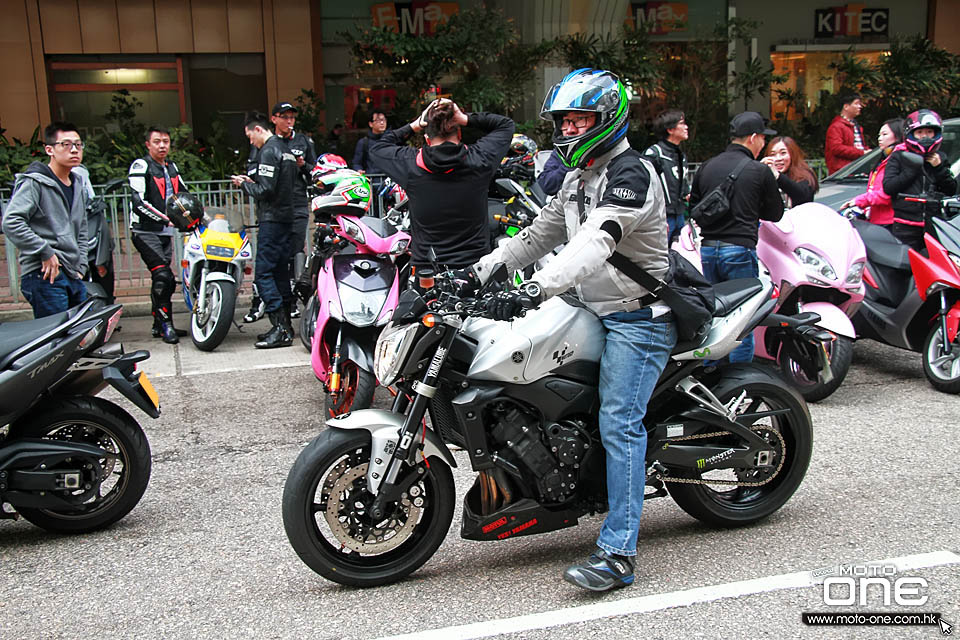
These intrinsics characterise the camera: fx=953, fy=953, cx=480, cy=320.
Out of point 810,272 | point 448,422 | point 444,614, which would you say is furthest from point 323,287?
point 810,272

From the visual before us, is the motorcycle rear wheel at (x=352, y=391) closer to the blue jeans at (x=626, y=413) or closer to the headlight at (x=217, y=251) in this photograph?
the blue jeans at (x=626, y=413)

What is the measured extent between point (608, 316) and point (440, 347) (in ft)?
2.45

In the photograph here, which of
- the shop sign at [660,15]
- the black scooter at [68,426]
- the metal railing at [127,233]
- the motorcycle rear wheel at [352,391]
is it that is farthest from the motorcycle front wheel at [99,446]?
the shop sign at [660,15]

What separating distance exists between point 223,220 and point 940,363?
6234 millimetres

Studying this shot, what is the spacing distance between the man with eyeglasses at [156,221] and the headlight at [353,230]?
3.30 metres

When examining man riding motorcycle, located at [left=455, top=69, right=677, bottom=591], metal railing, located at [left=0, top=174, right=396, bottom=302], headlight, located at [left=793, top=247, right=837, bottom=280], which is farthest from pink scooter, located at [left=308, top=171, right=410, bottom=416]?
metal railing, located at [left=0, top=174, right=396, bottom=302]

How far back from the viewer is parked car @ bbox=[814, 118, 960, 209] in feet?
28.8

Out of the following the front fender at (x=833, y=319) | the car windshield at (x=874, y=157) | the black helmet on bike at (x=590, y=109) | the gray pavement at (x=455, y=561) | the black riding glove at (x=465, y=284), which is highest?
the black helmet on bike at (x=590, y=109)

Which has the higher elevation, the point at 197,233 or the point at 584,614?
the point at 197,233

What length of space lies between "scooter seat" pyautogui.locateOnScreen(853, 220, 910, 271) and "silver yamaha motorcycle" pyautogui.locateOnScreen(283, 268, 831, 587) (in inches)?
141

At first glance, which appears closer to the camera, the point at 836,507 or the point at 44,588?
the point at 44,588

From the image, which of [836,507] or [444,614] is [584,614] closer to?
[444,614]

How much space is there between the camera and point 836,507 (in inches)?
187

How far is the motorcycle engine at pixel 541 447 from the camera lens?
3.85m
